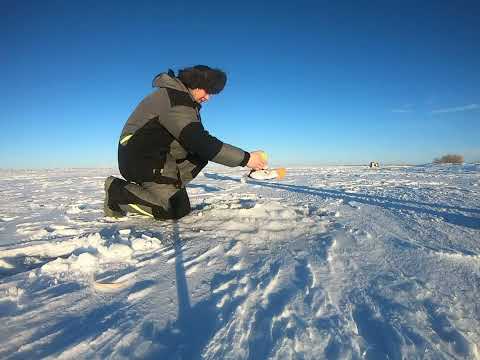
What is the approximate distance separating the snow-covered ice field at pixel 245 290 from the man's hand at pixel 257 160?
1.63 feet

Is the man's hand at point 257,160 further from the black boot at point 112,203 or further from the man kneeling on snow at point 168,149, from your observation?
the black boot at point 112,203

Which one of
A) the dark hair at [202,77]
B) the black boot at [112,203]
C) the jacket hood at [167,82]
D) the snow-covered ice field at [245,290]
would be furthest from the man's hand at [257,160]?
the black boot at [112,203]

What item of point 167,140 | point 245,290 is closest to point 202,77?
point 167,140

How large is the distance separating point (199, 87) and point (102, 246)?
60.9 inches

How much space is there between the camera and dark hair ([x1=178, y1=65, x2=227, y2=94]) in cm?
273

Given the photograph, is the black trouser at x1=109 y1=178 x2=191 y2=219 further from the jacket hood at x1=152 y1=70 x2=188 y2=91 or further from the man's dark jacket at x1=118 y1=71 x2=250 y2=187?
the jacket hood at x1=152 y1=70 x2=188 y2=91

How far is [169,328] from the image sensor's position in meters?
1.14

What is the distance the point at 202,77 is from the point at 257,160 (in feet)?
2.84

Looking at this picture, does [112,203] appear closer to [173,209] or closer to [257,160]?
[173,209]

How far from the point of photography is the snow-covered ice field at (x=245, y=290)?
105 centimetres

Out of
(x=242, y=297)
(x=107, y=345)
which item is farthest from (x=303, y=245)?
(x=107, y=345)

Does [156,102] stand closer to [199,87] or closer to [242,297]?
[199,87]

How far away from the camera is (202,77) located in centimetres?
272

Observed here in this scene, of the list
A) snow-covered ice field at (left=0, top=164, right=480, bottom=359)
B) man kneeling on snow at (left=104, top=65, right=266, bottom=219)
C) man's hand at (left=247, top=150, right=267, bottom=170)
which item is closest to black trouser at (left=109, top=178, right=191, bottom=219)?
man kneeling on snow at (left=104, top=65, right=266, bottom=219)
